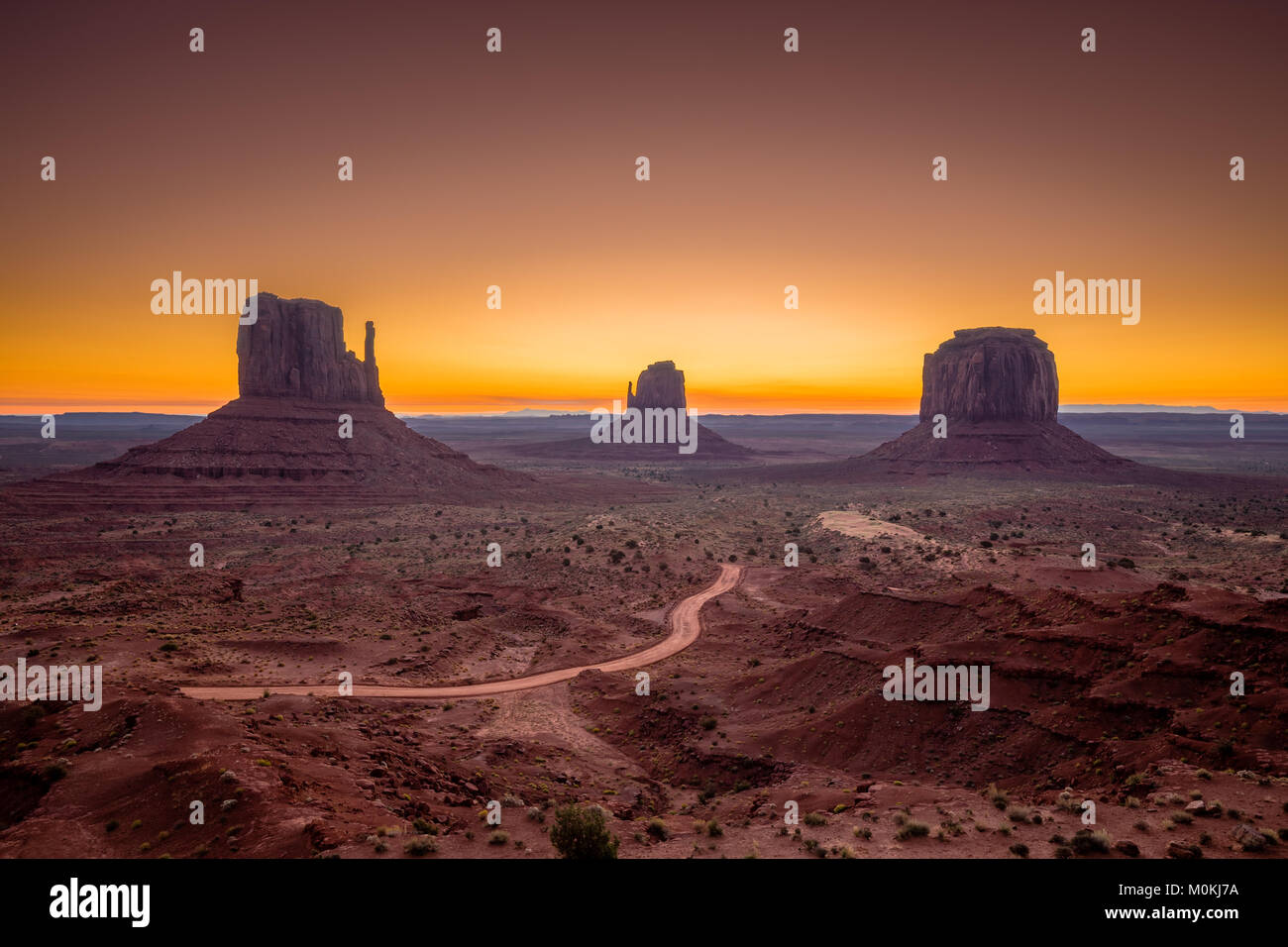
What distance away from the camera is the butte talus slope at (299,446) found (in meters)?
79.4

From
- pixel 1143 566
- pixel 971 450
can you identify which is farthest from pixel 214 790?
pixel 971 450

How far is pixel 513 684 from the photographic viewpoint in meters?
29.0

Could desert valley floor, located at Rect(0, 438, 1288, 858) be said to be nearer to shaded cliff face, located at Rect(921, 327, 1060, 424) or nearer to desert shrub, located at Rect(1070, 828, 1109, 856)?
desert shrub, located at Rect(1070, 828, 1109, 856)

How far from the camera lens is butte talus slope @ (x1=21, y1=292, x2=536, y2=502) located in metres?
79.4

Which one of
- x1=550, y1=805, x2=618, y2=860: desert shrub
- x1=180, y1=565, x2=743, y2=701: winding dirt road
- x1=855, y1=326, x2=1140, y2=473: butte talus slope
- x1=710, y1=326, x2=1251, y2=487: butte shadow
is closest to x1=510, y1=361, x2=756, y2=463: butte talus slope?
x1=710, y1=326, x2=1251, y2=487: butte shadow

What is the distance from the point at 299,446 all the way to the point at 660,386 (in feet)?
389

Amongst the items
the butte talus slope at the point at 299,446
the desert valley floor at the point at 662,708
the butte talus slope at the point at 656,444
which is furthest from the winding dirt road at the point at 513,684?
the butte talus slope at the point at 656,444

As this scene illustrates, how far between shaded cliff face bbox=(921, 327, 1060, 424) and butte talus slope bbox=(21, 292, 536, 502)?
298ft

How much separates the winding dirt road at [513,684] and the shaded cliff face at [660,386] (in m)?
152

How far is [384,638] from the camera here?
33.7 meters

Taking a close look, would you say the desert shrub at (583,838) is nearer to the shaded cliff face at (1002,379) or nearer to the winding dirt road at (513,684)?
the winding dirt road at (513,684)

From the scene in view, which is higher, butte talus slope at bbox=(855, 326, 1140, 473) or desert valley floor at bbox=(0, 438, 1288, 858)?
butte talus slope at bbox=(855, 326, 1140, 473)

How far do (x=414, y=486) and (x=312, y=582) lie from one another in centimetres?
4574
